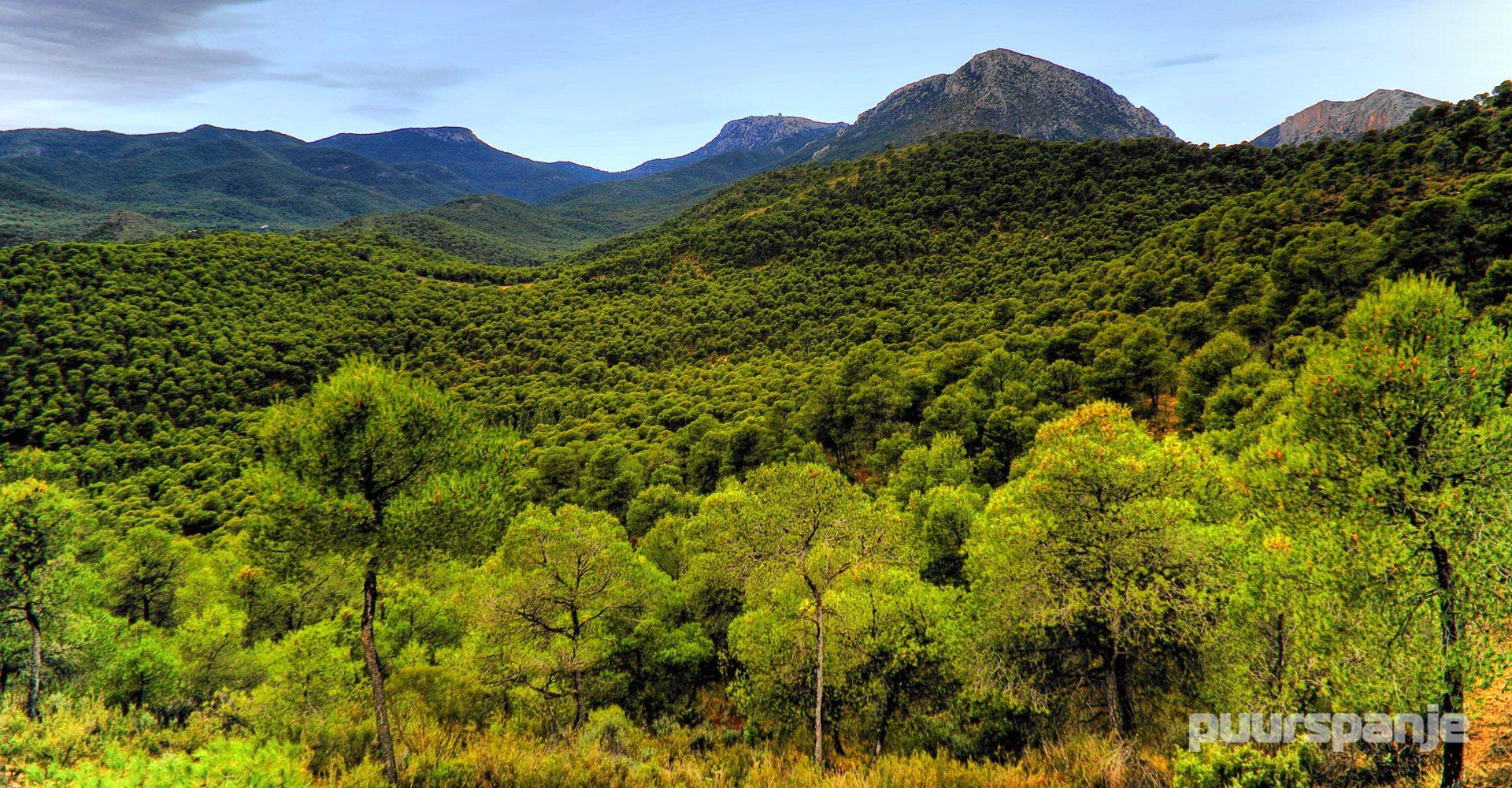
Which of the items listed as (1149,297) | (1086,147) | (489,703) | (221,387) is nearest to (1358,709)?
(489,703)

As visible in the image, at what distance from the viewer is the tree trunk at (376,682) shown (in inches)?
418

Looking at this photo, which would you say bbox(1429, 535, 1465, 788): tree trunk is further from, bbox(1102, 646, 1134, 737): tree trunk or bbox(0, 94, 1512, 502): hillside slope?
bbox(0, 94, 1512, 502): hillside slope

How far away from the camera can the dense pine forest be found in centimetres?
996

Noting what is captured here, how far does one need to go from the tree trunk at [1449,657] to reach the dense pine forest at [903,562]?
59 mm

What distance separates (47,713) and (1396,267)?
74510 millimetres

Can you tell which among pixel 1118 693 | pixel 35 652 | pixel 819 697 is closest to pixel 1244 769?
pixel 1118 693

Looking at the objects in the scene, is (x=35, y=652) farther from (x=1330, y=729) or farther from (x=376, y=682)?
(x=1330, y=729)

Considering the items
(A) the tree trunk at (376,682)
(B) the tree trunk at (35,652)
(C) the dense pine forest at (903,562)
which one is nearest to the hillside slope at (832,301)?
(C) the dense pine forest at (903,562)

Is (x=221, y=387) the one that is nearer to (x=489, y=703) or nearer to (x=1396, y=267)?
(x=489, y=703)

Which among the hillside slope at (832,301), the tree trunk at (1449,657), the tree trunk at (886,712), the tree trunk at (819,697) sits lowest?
the tree trunk at (886,712)

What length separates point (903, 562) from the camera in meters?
19.0

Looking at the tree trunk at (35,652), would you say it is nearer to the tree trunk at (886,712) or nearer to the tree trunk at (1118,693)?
the tree trunk at (886,712)

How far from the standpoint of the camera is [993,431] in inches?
1719

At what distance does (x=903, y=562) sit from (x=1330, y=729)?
33.2 feet
